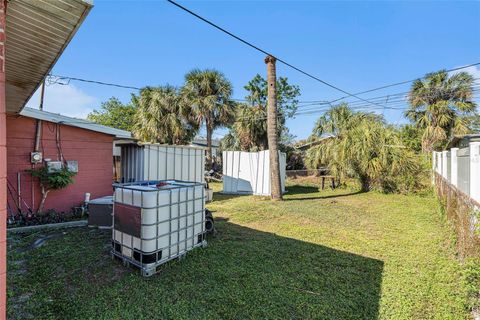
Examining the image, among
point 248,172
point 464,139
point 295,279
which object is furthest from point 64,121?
point 464,139

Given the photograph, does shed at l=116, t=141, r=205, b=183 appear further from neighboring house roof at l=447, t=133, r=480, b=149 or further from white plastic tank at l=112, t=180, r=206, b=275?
neighboring house roof at l=447, t=133, r=480, b=149

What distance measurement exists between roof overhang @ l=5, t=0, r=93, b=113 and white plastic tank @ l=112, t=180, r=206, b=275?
1.68 metres

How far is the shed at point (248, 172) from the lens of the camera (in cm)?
984

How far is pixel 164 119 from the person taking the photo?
46.6 feet

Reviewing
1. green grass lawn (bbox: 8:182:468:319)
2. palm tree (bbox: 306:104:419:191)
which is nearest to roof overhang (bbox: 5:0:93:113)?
green grass lawn (bbox: 8:182:468:319)

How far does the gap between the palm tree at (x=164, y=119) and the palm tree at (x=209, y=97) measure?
0.55 meters

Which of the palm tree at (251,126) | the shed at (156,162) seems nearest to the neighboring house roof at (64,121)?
the shed at (156,162)

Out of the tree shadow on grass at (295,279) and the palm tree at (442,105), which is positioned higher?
the palm tree at (442,105)

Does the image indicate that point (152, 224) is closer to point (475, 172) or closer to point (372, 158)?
point (475, 172)

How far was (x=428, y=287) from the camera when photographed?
2.71 meters

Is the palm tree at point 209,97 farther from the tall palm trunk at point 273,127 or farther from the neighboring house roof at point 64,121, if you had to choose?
the neighboring house roof at point 64,121

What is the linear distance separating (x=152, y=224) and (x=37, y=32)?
2.16 metres

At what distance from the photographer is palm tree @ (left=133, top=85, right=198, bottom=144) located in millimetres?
14148

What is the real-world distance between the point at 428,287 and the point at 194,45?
952 centimetres
